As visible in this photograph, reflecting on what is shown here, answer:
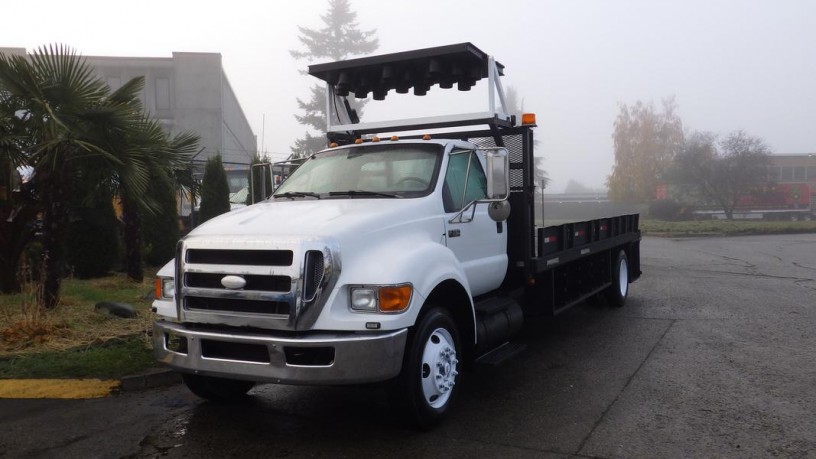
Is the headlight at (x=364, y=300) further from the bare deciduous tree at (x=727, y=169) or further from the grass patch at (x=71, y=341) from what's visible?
the bare deciduous tree at (x=727, y=169)

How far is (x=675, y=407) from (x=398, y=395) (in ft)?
7.46

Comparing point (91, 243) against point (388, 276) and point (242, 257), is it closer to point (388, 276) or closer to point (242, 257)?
point (242, 257)

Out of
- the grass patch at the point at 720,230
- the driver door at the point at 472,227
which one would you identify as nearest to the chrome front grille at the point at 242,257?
the driver door at the point at 472,227

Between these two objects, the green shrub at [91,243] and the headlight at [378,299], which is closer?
the headlight at [378,299]

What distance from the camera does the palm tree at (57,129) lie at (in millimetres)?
7340

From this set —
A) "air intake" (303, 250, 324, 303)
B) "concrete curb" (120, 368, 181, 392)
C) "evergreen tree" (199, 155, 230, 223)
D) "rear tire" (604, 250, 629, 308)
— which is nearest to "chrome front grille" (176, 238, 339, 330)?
"air intake" (303, 250, 324, 303)

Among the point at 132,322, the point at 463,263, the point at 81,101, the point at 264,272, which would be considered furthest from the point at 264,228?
the point at 81,101

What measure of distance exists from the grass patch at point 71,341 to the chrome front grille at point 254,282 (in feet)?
6.50

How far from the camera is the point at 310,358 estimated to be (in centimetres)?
420

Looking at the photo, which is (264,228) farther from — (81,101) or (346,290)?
(81,101)

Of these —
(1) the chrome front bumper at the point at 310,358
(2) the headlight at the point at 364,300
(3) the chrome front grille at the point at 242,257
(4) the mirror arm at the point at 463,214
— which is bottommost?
(1) the chrome front bumper at the point at 310,358

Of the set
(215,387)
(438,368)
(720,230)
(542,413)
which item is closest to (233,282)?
(215,387)

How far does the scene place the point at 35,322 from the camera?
6.84 metres

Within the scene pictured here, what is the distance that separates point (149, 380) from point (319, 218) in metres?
2.52
